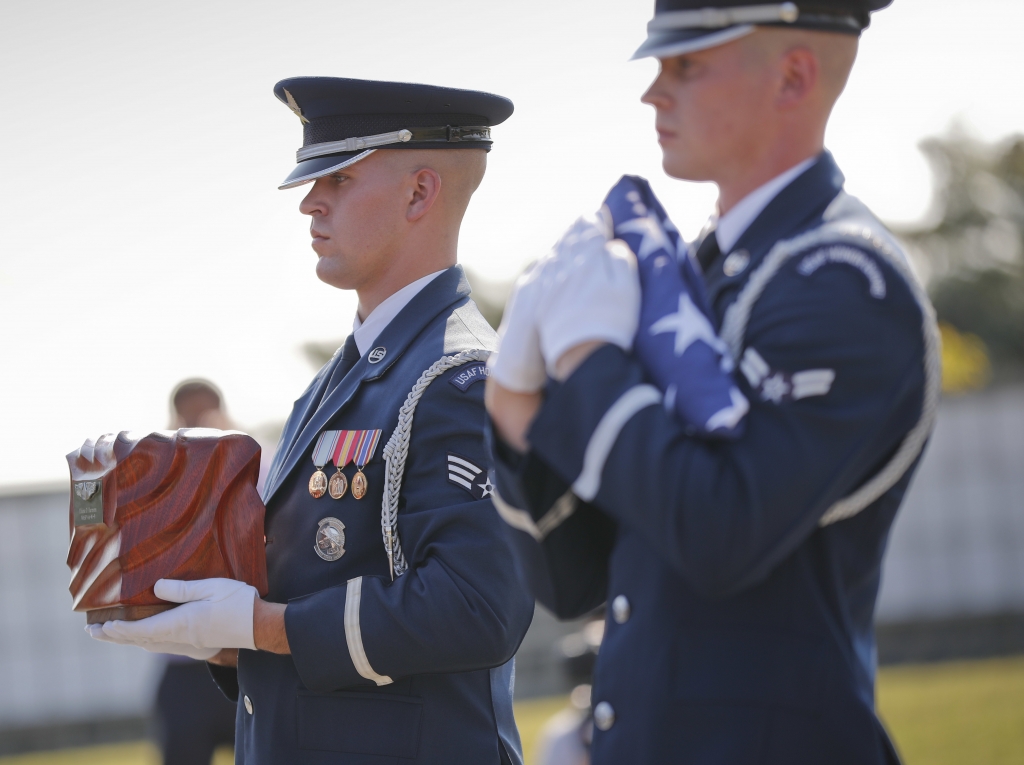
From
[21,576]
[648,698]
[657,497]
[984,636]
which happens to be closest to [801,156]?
[657,497]

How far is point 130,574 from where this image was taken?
7.82 ft

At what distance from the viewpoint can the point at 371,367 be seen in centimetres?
262

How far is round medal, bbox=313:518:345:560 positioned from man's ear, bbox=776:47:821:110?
1.28 meters

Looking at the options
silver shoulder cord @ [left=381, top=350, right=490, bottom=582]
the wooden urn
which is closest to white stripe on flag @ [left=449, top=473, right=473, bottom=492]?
silver shoulder cord @ [left=381, top=350, right=490, bottom=582]

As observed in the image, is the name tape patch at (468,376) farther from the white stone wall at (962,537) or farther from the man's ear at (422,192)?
the white stone wall at (962,537)

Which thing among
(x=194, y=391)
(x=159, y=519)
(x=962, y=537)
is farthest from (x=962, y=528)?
(x=159, y=519)

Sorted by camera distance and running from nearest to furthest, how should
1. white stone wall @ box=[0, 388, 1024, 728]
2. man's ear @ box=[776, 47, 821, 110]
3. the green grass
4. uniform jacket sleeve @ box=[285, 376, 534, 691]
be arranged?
1. man's ear @ box=[776, 47, 821, 110]
2. uniform jacket sleeve @ box=[285, 376, 534, 691]
3. the green grass
4. white stone wall @ box=[0, 388, 1024, 728]

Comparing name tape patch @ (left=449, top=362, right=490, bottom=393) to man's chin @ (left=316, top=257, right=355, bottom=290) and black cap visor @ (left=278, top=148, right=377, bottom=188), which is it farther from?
black cap visor @ (left=278, top=148, right=377, bottom=188)

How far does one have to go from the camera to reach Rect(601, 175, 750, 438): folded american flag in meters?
1.45

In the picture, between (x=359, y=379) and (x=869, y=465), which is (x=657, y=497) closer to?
(x=869, y=465)

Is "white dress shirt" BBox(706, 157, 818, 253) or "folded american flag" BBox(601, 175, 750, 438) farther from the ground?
"white dress shirt" BBox(706, 157, 818, 253)

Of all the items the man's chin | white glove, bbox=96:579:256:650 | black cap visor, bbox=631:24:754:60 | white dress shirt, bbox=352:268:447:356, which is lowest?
white glove, bbox=96:579:256:650

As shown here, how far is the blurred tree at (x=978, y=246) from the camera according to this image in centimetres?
2616

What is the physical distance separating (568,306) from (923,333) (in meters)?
0.48
